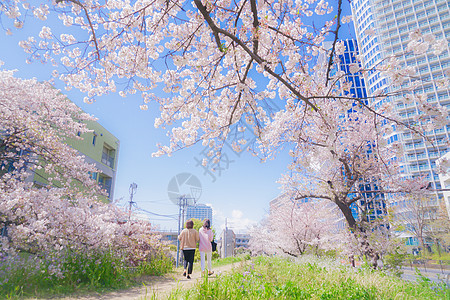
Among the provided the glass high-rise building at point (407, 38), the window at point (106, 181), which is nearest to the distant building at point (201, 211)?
the glass high-rise building at point (407, 38)

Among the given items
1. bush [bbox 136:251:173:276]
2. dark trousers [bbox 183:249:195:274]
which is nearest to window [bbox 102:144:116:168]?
bush [bbox 136:251:173:276]

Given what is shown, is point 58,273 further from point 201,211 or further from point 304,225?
point 201,211

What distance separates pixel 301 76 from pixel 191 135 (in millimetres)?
3505

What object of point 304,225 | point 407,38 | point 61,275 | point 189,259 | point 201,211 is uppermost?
point 407,38

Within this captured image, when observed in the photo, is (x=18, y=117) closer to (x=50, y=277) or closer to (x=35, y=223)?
(x=35, y=223)

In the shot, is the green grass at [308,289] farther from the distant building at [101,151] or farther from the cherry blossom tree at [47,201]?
the distant building at [101,151]

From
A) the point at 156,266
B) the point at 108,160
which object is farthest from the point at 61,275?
the point at 108,160

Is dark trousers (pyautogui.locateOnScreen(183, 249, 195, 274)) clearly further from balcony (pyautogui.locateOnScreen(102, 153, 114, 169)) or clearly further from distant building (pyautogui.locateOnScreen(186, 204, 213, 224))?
distant building (pyautogui.locateOnScreen(186, 204, 213, 224))

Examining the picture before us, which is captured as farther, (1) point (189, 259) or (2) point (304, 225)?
(2) point (304, 225)

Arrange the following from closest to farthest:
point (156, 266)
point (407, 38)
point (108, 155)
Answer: point (156, 266)
point (108, 155)
point (407, 38)

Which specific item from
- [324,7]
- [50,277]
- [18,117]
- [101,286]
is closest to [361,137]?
[324,7]

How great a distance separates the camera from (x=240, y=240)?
353ft

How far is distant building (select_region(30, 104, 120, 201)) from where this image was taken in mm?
20328

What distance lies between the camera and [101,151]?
880 inches
